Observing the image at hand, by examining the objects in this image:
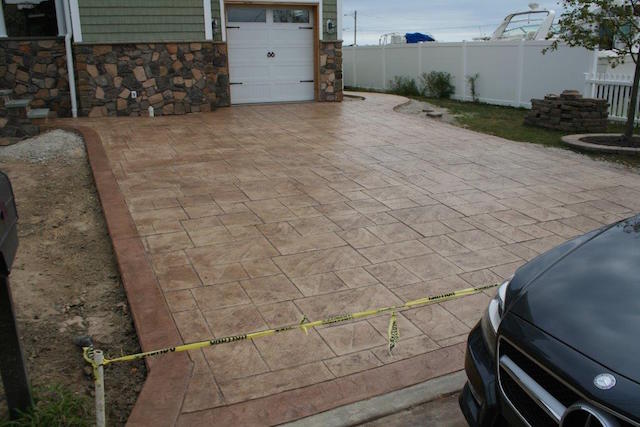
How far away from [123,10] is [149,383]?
9985 millimetres

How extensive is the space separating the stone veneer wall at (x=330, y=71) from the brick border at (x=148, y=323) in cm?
887

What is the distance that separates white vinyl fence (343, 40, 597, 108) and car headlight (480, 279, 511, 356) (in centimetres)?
1243

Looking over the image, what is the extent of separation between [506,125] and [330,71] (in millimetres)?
4580

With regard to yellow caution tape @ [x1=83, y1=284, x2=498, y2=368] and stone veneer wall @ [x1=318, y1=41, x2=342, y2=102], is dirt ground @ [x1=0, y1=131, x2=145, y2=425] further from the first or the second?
stone veneer wall @ [x1=318, y1=41, x2=342, y2=102]

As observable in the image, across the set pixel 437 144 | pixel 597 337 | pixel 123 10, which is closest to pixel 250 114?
pixel 123 10

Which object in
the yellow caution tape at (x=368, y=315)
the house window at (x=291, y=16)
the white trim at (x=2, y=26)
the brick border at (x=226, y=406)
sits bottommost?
the brick border at (x=226, y=406)

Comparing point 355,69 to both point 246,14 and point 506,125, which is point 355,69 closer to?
point 246,14

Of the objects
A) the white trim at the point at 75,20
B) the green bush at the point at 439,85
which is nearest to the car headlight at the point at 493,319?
the white trim at the point at 75,20

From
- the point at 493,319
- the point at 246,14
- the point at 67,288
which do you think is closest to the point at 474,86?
the point at 246,14

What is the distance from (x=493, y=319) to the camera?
8.64ft

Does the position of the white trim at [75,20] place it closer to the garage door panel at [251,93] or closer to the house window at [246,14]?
the house window at [246,14]

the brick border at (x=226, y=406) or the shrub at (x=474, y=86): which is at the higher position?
the shrub at (x=474, y=86)

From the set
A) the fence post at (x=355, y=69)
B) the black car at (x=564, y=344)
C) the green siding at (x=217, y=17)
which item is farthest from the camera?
the fence post at (x=355, y=69)

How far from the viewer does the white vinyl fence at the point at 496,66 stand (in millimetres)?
13922
